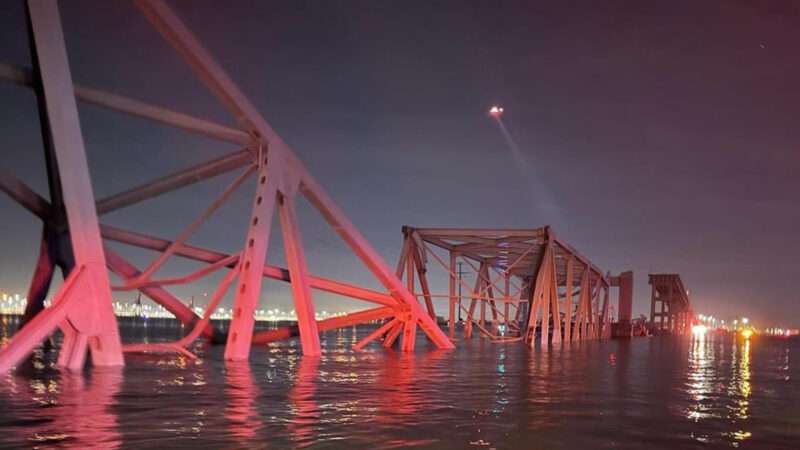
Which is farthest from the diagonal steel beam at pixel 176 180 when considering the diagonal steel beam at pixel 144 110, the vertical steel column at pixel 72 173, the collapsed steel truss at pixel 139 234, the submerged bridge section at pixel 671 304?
the submerged bridge section at pixel 671 304

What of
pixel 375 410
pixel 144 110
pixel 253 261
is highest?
pixel 144 110

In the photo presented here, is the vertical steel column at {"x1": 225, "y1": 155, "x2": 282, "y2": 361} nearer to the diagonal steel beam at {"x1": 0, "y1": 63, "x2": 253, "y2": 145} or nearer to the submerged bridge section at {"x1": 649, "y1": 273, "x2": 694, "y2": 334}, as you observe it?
the diagonal steel beam at {"x1": 0, "y1": 63, "x2": 253, "y2": 145}

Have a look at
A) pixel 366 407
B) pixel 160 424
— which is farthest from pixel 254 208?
pixel 160 424

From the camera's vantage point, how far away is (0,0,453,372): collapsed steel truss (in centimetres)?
1839

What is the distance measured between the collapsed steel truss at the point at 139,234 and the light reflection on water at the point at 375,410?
1.43 meters

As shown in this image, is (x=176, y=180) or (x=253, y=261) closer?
(x=253, y=261)

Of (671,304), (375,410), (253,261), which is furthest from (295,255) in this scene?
(671,304)

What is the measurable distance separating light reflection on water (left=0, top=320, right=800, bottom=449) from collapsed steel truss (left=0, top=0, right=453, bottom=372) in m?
1.43

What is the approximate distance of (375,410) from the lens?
1309 cm

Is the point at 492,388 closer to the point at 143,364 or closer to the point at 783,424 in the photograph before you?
the point at 783,424

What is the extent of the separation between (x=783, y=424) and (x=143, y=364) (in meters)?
18.0

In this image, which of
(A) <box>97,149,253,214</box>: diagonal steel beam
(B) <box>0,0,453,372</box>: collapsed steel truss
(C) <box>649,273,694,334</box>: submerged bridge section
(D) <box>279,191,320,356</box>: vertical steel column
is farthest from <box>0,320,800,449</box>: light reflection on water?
(C) <box>649,273,694,334</box>: submerged bridge section

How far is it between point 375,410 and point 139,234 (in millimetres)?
18213

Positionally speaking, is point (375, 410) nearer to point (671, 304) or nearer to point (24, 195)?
point (24, 195)
